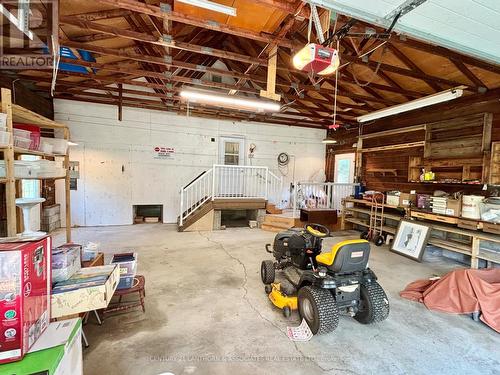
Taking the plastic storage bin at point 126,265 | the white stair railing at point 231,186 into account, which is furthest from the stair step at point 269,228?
the plastic storage bin at point 126,265

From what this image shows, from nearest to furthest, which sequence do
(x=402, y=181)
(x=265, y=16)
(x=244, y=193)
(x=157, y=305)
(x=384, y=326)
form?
(x=384, y=326) < (x=157, y=305) < (x=265, y=16) < (x=402, y=181) < (x=244, y=193)

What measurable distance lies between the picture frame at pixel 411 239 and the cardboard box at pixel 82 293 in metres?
5.25

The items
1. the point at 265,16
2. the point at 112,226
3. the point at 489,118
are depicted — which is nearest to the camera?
the point at 265,16

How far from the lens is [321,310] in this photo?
2.15 m

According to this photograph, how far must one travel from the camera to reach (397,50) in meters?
4.30

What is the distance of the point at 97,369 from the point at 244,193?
20.1 feet

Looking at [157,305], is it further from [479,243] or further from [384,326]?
[479,243]

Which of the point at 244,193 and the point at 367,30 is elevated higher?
the point at 367,30

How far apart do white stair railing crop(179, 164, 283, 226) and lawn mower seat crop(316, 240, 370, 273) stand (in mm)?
4585

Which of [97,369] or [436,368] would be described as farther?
[436,368]

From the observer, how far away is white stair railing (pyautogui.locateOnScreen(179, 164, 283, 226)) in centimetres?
696

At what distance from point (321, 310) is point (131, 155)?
21.9ft

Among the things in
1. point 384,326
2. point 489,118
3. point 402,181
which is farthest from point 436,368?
point 402,181

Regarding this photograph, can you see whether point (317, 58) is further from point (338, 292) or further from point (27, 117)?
point (27, 117)
